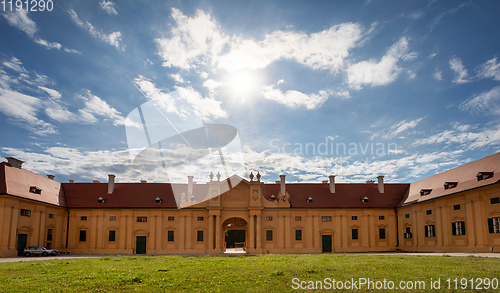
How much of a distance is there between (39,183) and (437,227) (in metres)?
44.9

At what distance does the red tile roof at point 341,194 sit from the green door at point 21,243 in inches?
1119

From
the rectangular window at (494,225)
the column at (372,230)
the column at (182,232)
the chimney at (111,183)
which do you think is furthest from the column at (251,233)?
the rectangular window at (494,225)

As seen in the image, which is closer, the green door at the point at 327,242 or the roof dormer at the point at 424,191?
the roof dormer at the point at 424,191

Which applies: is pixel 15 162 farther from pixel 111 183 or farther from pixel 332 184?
pixel 332 184

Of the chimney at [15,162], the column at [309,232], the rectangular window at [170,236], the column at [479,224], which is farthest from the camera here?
the column at [309,232]

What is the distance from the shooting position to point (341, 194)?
52.5 m

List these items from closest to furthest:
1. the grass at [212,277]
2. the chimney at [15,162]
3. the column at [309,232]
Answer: the grass at [212,277] → the chimney at [15,162] → the column at [309,232]

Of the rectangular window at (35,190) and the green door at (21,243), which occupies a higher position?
the rectangular window at (35,190)

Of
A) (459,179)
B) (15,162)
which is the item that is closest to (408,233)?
(459,179)

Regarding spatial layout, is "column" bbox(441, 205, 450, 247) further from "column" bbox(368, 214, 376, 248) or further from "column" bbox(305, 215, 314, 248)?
"column" bbox(305, 215, 314, 248)

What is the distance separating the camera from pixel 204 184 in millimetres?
53656

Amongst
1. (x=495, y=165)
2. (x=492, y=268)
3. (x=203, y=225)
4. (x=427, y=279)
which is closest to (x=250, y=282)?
(x=427, y=279)

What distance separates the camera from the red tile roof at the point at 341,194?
166ft

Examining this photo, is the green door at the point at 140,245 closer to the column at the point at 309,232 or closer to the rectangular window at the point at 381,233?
the column at the point at 309,232
